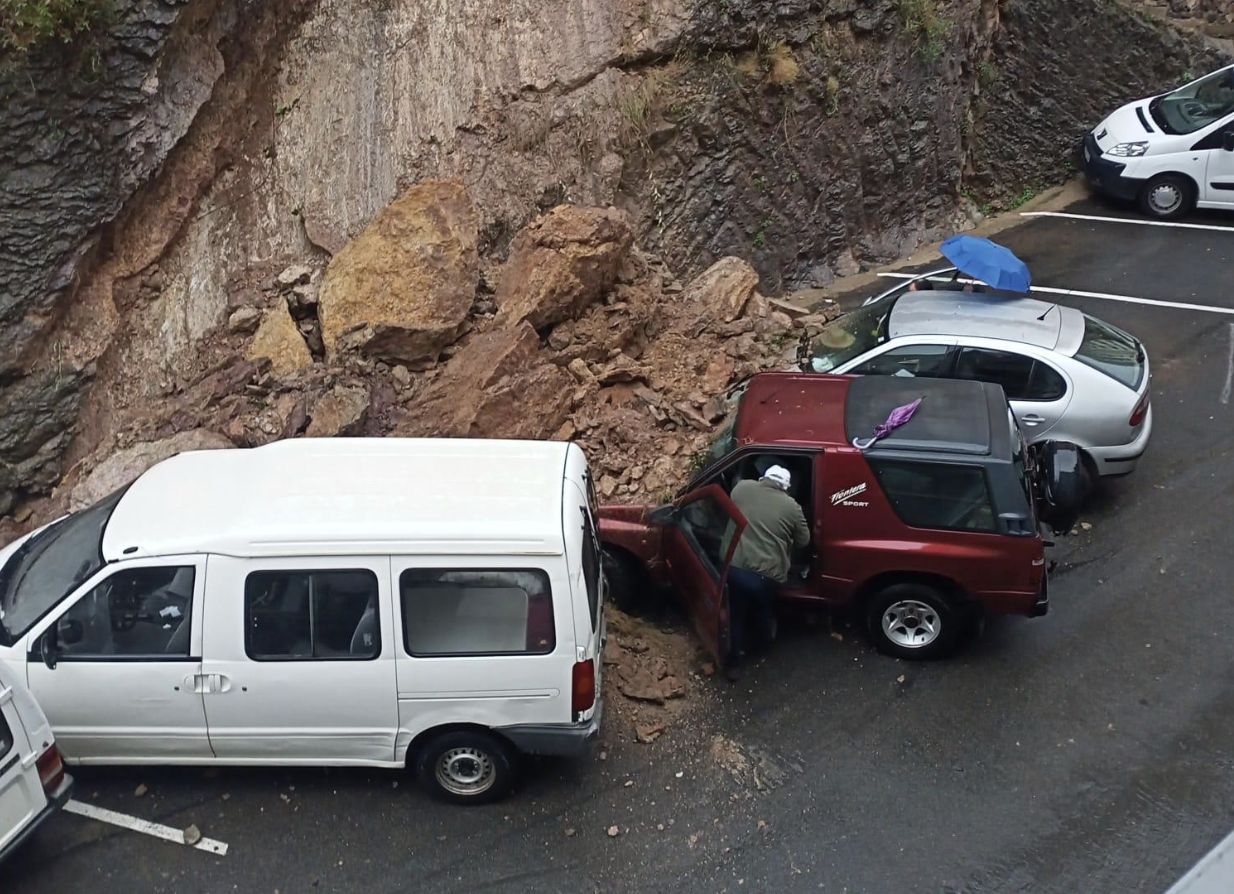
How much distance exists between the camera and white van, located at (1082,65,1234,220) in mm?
13547

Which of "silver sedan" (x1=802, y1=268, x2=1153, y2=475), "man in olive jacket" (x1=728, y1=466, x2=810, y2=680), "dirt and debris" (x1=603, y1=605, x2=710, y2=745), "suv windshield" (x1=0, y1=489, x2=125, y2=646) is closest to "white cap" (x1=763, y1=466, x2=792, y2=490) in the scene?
"man in olive jacket" (x1=728, y1=466, x2=810, y2=680)

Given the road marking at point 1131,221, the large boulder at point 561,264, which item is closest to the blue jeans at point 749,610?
the large boulder at point 561,264

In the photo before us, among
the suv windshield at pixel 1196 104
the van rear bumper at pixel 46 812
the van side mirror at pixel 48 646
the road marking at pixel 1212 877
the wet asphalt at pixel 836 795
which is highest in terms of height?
the suv windshield at pixel 1196 104

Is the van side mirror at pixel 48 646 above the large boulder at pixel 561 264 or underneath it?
underneath

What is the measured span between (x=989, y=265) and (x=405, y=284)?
5.35 meters

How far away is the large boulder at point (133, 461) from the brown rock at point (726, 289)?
480cm

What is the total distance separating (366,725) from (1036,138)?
13.8 meters

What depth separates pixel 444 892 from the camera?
5680 millimetres

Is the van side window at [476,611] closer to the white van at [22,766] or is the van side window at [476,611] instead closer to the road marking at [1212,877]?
the white van at [22,766]

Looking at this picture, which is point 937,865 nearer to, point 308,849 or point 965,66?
point 308,849

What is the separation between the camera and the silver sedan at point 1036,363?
8297 mm

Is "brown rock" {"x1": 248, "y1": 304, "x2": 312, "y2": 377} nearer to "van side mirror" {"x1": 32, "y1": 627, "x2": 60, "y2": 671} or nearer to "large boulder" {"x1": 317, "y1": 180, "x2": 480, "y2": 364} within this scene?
"large boulder" {"x1": 317, "y1": 180, "x2": 480, "y2": 364}

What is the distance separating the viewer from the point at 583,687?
5.74m

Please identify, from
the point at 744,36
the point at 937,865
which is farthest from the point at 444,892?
the point at 744,36
